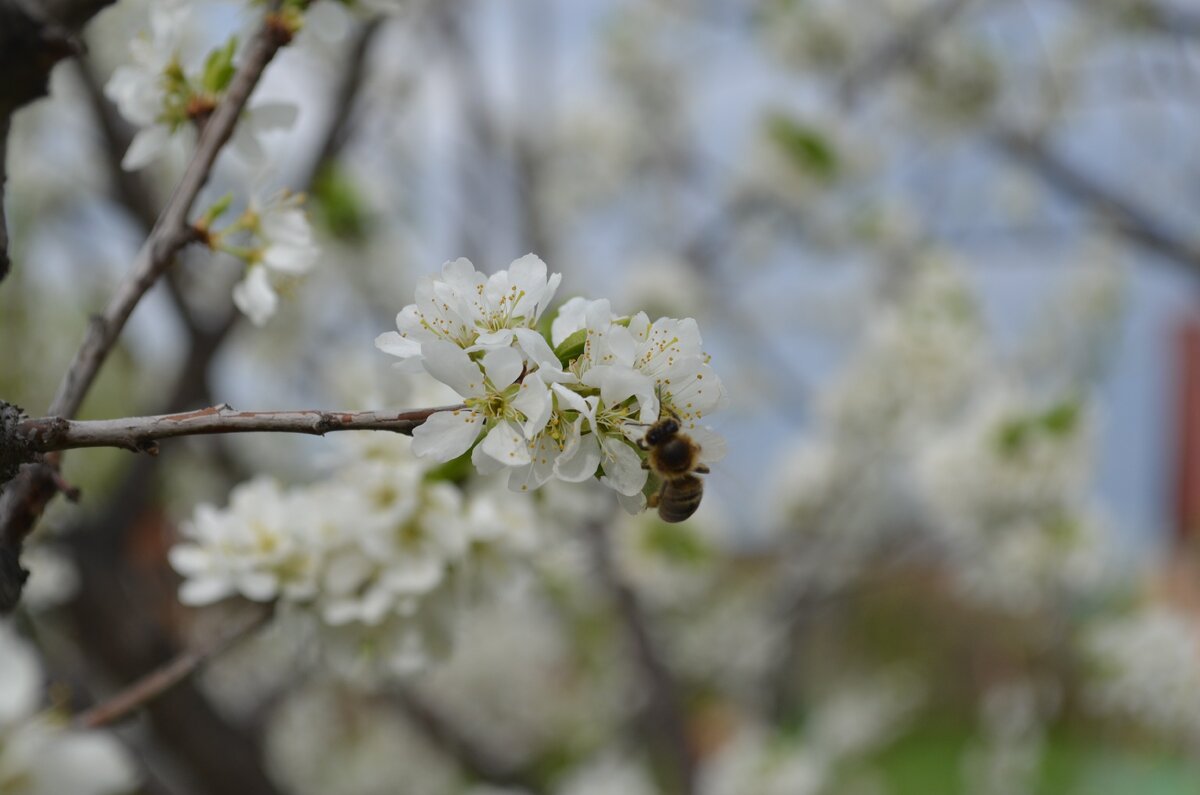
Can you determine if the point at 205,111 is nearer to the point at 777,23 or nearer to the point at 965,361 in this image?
the point at 965,361

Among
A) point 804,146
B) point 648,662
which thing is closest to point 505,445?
point 648,662

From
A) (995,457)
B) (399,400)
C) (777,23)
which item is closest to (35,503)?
(399,400)

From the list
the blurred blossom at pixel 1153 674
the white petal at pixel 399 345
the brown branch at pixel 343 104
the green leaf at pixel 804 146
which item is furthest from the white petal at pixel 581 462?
the blurred blossom at pixel 1153 674

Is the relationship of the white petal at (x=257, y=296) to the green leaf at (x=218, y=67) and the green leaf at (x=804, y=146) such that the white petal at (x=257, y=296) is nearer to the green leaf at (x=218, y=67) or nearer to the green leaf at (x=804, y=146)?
the green leaf at (x=218, y=67)

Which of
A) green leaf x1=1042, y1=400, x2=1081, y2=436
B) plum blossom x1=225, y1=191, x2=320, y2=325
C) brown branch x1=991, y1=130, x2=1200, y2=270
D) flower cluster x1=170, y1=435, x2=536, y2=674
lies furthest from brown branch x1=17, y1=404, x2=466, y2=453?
brown branch x1=991, y1=130, x2=1200, y2=270

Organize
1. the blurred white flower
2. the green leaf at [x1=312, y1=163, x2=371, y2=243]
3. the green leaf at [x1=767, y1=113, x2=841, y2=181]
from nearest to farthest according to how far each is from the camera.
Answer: the blurred white flower < the green leaf at [x1=312, y1=163, x2=371, y2=243] < the green leaf at [x1=767, y1=113, x2=841, y2=181]

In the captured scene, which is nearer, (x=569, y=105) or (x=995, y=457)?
(x=995, y=457)

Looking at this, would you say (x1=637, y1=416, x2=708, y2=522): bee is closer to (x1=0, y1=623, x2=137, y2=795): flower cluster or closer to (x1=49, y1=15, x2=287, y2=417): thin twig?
(x1=0, y1=623, x2=137, y2=795): flower cluster
